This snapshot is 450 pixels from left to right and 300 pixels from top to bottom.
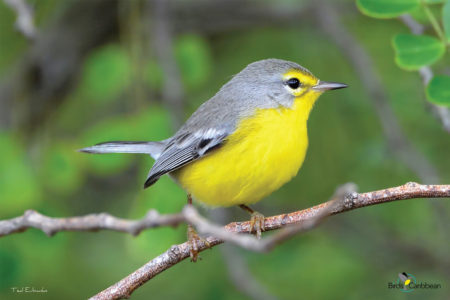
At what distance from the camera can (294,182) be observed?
5.65 m

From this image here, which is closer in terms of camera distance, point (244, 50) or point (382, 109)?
point (382, 109)

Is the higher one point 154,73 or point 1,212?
point 154,73

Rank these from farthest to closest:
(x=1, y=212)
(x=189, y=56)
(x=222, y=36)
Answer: (x=222, y=36), (x=189, y=56), (x=1, y=212)

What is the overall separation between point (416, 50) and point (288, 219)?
3.80 feet

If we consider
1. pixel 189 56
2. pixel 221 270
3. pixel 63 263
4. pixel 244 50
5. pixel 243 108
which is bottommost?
pixel 221 270

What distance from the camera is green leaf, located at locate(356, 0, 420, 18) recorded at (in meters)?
2.91

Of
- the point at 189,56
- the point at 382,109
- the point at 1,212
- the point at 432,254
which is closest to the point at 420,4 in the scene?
the point at 382,109

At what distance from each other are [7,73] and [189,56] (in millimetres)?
2195

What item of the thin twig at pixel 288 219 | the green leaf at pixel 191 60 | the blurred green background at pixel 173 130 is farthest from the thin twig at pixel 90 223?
the green leaf at pixel 191 60

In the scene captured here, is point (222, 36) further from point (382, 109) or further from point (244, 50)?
point (382, 109)

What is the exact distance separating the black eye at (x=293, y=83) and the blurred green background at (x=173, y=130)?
1.00 metres

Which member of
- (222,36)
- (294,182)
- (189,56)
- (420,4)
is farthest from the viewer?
(222,36)

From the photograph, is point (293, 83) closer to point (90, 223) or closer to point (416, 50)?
point (416, 50)

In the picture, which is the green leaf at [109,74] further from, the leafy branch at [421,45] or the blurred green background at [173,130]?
the leafy branch at [421,45]
